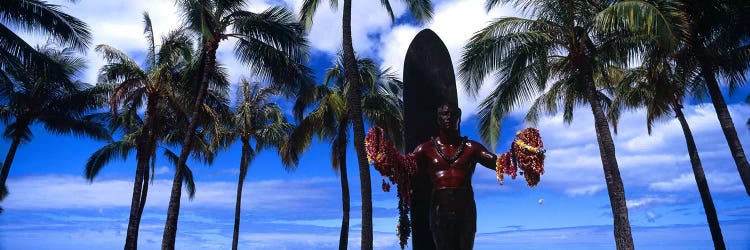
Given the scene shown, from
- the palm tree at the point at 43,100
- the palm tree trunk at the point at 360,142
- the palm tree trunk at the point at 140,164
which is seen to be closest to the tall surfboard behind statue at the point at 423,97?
the palm tree trunk at the point at 360,142

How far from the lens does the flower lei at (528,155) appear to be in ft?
18.0

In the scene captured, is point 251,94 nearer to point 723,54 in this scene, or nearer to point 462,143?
point 723,54

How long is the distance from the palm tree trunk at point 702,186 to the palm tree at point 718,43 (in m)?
3.63

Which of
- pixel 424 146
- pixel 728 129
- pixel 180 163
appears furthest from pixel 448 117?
pixel 728 129

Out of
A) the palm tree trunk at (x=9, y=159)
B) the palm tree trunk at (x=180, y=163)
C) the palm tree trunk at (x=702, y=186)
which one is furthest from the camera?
the palm tree trunk at (x=9, y=159)

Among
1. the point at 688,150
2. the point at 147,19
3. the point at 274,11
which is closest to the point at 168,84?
the point at 147,19

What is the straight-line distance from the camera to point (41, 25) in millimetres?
14859

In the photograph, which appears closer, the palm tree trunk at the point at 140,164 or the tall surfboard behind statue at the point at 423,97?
the tall surfboard behind statue at the point at 423,97

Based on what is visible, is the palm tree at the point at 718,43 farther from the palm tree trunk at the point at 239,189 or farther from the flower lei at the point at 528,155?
the palm tree trunk at the point at 239,189

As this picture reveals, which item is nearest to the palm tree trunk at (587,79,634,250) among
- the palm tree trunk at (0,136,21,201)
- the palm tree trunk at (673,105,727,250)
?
the palm tree trunk at (673,105,727,250)

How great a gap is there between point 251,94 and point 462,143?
60.2 feet

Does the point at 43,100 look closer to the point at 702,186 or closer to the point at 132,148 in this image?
the point at 132,148

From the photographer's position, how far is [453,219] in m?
5.52

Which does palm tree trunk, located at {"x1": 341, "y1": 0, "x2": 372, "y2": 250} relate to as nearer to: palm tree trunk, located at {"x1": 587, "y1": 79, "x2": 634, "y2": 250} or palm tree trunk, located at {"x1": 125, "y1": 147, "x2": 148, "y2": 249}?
palm tree trunk, located at {"x1": 587, "y1": 79, "x2": 634, "y2": 250}
